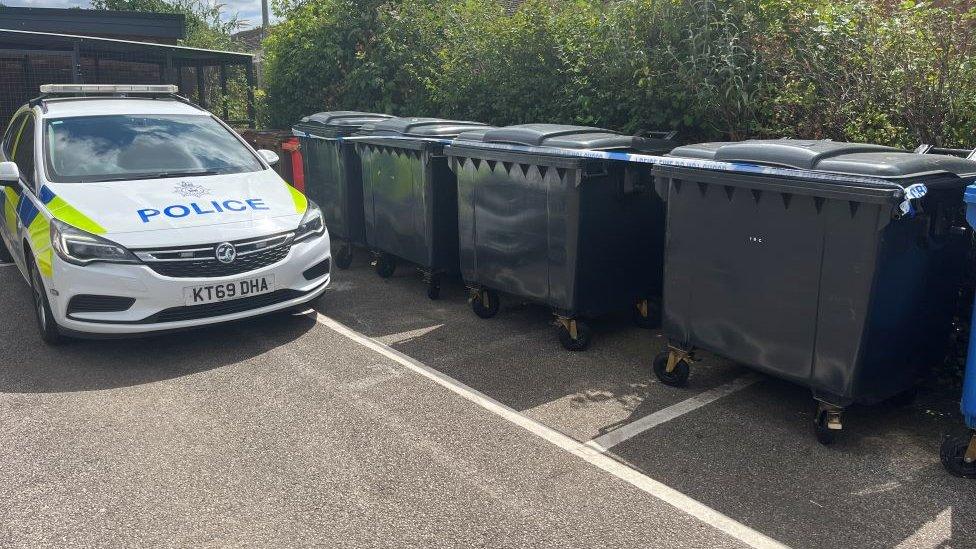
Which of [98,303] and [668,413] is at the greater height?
[98,303]

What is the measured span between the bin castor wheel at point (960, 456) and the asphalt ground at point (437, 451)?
0.08 m

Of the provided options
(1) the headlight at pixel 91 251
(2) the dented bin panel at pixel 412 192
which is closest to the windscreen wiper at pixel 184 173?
(1) the headlight at pixel 91 251

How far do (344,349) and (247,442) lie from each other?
1475 mm

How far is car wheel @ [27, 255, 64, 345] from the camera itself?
17.2 ft

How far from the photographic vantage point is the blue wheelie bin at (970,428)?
3.39 m

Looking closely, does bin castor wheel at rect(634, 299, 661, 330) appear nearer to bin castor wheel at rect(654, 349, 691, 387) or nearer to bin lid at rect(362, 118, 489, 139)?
bin castor wheel at rect(654, 349, 691, 387)

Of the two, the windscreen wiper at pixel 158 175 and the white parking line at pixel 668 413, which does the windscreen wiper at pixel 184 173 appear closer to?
the windscreen wiper at pixel 158 175

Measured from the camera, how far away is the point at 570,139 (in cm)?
531

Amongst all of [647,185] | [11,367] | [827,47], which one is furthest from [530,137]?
[11,367]

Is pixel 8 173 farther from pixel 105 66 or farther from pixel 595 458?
pixel 105 66

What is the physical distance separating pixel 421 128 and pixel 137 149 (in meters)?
2.27

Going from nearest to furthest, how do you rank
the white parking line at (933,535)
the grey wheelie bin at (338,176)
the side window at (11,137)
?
the white parking line at (933,535), the side window at (11,137), the grey wheelie bin at (338,176)

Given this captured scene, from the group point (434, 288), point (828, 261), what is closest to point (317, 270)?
point (434, 288)

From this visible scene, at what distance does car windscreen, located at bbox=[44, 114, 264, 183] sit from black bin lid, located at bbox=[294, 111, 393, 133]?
149cm
